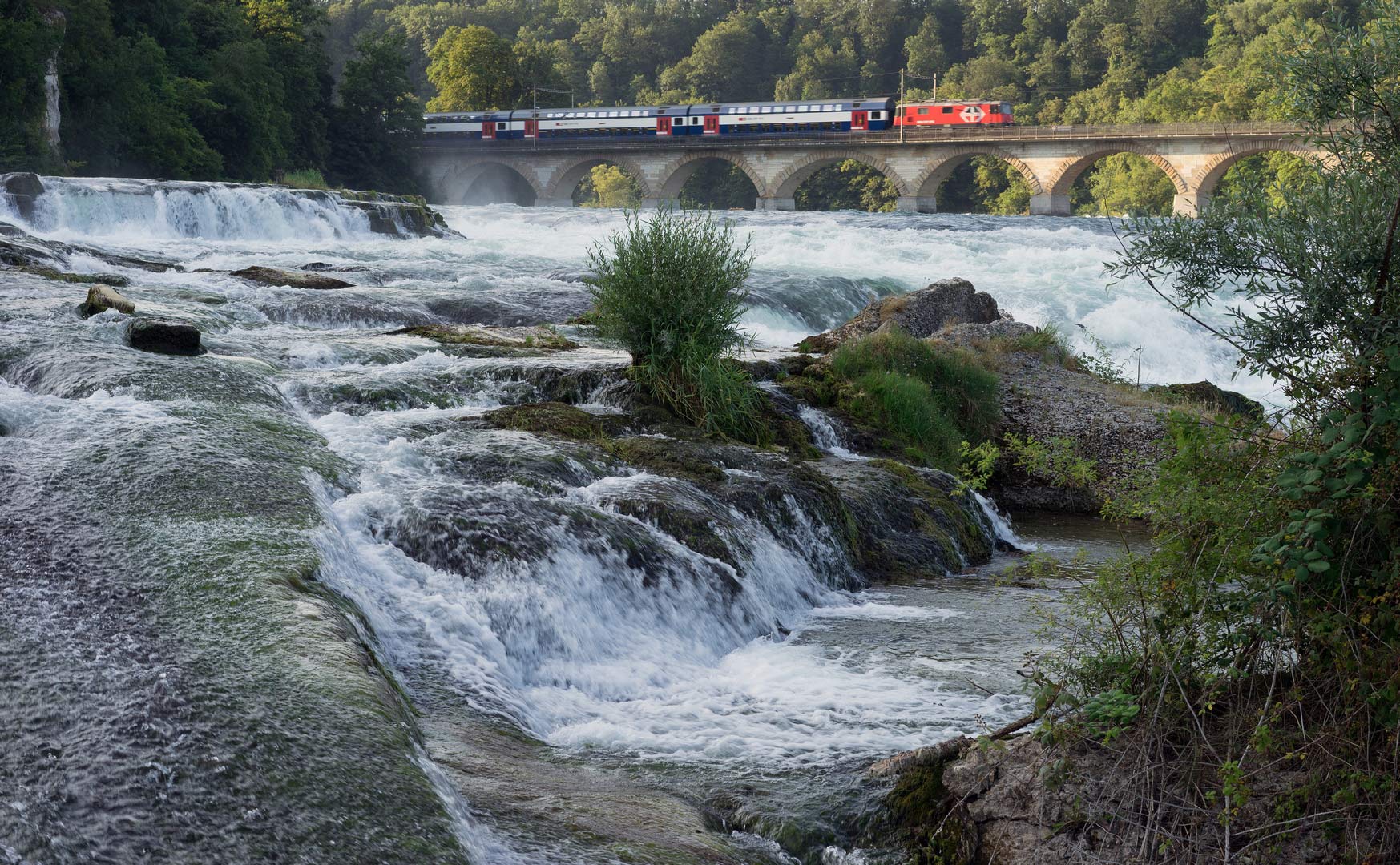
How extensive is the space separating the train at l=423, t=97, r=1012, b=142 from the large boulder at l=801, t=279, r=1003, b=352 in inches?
1885

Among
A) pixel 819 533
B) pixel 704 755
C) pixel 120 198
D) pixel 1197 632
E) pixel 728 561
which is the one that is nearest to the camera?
pixel 1197 632

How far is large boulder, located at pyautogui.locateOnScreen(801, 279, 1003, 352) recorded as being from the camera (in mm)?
14328

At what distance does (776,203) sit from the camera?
65938 millimetres

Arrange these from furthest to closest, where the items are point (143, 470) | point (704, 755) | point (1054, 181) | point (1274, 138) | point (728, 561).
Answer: point (1054, 181)
point (1274, 138)
point (728, 561)
point (143, 470)
point (704, 755)

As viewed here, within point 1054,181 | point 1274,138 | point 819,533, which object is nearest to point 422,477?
point 819,533

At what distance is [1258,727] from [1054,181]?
5850 centimetres

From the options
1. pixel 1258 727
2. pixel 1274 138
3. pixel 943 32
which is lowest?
pixel 1258 727

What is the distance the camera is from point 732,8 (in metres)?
104

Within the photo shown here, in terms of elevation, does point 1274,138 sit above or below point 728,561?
above

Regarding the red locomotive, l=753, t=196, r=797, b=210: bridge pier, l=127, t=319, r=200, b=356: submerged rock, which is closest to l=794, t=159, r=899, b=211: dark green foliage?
l=753, t=196, r=797, b=210: bridge pier

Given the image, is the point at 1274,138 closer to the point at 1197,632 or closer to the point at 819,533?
the point at 819,533

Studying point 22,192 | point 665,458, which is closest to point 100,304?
point 665,458

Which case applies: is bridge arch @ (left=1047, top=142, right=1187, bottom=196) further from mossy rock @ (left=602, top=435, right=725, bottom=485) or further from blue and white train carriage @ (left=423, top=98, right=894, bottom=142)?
mossy rock @ (left=602, top=435, right=725, bottom=485)

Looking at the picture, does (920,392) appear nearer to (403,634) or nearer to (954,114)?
(403,634)
